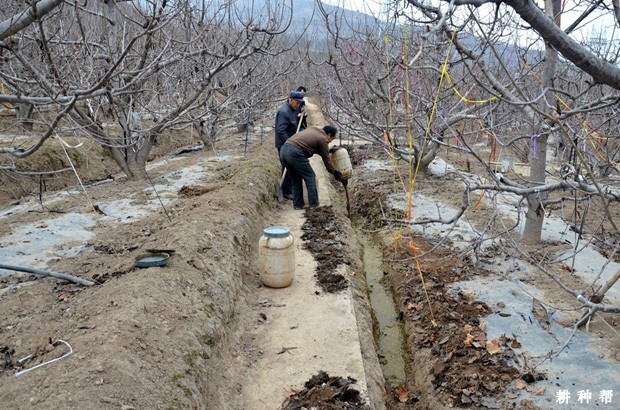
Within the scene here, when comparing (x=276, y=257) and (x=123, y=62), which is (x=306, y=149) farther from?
(x=123, y=62)

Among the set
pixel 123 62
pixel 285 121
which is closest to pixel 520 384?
pixel 123 62

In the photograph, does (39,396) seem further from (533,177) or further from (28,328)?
(533,177)

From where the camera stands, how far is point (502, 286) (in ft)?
17.9

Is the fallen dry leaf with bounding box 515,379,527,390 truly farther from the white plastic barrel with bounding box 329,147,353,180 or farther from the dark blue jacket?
the dark blue jacket

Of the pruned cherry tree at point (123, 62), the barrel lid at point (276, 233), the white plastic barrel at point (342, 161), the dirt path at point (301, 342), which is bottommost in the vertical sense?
the dirt path at point (301, 342)

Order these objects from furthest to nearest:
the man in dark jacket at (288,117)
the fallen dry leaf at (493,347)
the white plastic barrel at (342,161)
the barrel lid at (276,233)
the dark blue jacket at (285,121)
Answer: the dark blue jacket at (285,121)
the man in dark jacket at (288,117)
the white plastic barrel at (342,161)
the barrel lid at (276,233)
the fallen dry leaf at (493,347)

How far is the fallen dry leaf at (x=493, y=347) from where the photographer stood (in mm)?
4359

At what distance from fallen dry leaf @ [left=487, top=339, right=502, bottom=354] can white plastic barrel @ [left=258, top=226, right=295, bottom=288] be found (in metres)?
2.37

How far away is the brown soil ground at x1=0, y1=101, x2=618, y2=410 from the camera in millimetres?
3109

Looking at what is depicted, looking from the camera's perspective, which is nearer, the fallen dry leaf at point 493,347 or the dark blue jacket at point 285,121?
the fallen dry leaf at point 493,347

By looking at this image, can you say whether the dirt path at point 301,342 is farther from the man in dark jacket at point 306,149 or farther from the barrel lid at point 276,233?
the man in dark jacket at point 306,149

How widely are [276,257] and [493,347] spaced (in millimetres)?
2529

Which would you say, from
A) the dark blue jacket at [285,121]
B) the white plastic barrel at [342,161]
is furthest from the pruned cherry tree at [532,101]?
the dark blue jacket at [285,121]

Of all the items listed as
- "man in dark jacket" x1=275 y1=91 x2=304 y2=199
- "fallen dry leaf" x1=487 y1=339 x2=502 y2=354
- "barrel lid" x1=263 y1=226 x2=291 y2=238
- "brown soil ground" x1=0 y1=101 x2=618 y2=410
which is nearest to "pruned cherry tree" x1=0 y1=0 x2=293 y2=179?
"man in dark jacket" x1=275 y1=91 x2=304 y2=199
